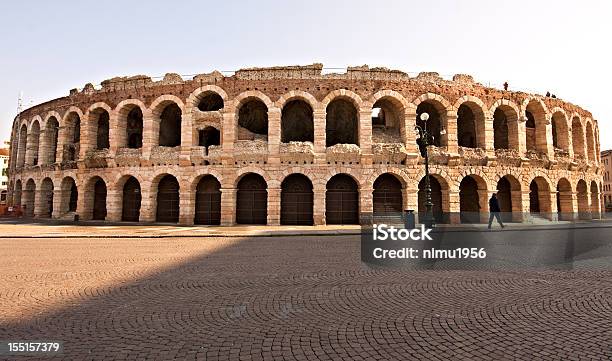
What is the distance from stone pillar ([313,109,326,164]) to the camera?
67.9 feet

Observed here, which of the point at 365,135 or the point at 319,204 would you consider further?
the point at 365,135

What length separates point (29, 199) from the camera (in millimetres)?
29172

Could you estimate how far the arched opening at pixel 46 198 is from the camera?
88.4ft

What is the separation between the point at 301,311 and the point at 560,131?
30.3m

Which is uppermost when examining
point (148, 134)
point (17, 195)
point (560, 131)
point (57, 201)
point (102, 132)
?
point (102, 132)

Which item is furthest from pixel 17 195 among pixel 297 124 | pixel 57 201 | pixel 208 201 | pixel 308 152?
pixel 308 152

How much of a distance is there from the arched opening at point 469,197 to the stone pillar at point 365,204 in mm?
7114

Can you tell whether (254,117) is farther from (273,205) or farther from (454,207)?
(454,207)

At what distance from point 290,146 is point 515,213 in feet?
55.8

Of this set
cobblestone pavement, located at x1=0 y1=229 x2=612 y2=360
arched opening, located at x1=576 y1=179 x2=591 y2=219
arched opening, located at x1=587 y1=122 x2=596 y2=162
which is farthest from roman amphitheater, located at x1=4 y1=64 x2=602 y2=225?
cobblestone pavement, located at x1=0 y1=229 x2=612 y2=360

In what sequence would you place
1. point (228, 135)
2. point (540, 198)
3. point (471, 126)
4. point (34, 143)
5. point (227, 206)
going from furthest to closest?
point (34, 143)
point (471, 126)
point (540, 198)
point (228, 135)
point (227, 206)

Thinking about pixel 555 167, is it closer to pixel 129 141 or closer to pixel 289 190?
pixel 289 190

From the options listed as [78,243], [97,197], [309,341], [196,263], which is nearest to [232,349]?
[309,341]

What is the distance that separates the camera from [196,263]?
8773 mm
